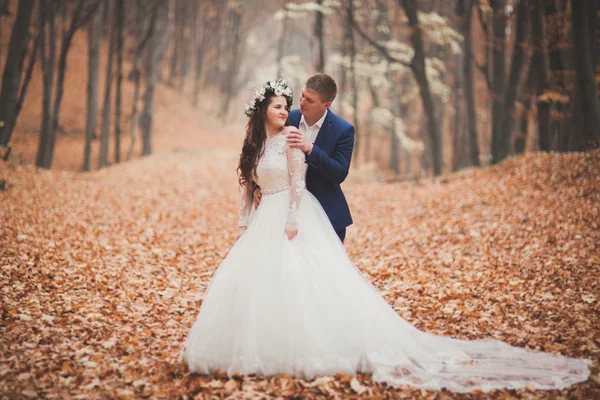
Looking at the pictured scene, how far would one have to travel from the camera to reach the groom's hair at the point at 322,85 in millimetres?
4164

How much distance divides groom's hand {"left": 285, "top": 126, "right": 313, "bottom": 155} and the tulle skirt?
0.53 metres

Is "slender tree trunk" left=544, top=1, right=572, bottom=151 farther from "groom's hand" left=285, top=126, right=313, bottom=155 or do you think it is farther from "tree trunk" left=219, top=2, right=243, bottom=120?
"tree trunk" left=219, top=2, right=243, bottom=120

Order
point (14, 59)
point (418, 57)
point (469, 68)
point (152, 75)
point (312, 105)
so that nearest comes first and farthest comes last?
point (312, 105) < point (14, 59) < point (418, 57) < point (469, 68) < point (152, 75)

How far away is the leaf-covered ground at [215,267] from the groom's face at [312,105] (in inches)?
95.5

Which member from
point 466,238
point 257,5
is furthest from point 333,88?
point 257,5

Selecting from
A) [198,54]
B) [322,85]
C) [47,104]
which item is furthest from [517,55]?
[198,54]

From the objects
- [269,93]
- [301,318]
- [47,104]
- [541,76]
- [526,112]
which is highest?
[541,76]

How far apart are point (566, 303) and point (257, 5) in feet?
143

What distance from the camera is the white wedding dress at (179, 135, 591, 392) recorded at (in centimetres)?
372

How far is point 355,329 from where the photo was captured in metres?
3.88

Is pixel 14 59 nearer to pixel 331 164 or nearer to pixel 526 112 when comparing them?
pixel 331 164

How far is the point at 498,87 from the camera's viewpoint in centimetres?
1543

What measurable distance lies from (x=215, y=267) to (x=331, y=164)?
4.22 m

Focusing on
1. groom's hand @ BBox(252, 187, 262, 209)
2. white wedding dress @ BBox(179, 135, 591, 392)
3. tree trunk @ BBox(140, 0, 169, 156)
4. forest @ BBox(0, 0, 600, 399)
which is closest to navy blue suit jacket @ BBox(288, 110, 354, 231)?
white wedding dress @ BBox(179, 135, 591, 392)
